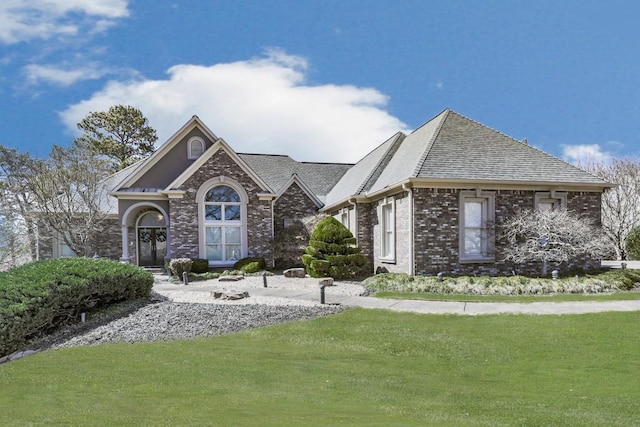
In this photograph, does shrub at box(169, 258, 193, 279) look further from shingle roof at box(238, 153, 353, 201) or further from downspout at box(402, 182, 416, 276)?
shingle roof at box(238, 153, 353, 201)

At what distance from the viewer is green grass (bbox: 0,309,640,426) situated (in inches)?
216

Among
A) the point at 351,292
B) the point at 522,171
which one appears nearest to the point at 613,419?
the point at 351,292

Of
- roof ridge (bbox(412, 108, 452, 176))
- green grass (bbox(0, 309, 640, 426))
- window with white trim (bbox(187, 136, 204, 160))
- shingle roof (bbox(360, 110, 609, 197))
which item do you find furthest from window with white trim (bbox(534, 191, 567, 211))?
window with white trim (bbox(187, 136, 204, 160))

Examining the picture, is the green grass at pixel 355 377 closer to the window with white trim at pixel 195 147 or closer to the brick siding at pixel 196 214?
the brick siding at pixel 196 214

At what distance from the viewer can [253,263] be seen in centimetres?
2292

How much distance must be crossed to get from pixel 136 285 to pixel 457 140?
13733 mm

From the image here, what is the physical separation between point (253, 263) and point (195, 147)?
292 inches

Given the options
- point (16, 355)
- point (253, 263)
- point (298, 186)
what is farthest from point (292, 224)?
point (16, 355)

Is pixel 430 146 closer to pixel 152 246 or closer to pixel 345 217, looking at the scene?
pixel 345 217

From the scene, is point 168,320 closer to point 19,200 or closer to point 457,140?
point 457,140

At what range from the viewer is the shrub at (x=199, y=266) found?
73.9 feet

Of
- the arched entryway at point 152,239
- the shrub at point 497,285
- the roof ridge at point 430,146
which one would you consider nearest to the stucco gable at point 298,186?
the arched entryway at point 152,239

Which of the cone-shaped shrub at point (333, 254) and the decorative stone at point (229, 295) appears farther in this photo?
the cone-shaped shrub at point (333, 254)

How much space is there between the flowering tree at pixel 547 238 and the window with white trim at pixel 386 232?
437cm
